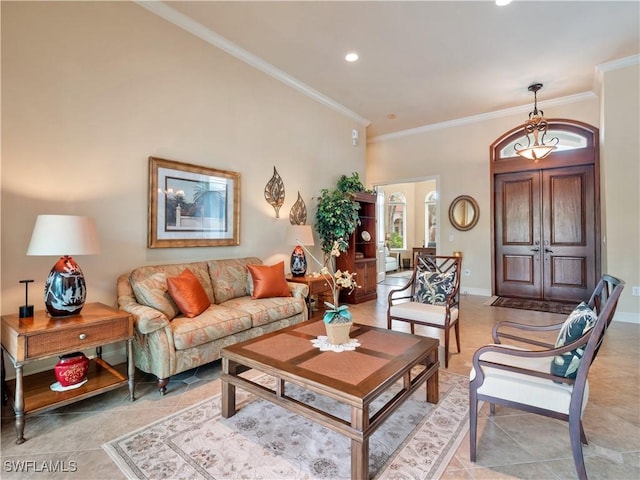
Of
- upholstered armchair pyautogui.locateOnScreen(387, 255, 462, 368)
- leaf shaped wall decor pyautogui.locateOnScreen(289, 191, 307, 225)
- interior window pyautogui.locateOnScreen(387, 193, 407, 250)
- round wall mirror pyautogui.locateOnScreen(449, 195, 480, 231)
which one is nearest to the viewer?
upholstered armchair pyautogui.locateOnScreen(387, 255, 462, 368)

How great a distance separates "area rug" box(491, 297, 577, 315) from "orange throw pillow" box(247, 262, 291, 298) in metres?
3.80

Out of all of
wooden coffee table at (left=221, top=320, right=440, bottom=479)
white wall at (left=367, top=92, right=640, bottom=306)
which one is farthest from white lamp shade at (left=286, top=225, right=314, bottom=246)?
white wall at (left=367, top=92, right=640, bottom=306)

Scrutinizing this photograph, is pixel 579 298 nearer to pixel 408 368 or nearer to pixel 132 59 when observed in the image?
pixel 408 368

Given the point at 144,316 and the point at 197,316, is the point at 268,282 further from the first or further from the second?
the point at 144,316

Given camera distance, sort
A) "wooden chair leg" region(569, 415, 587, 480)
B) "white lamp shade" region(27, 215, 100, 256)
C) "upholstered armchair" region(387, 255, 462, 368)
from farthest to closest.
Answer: "upholstered armchair" region(387, 255, 462, 368), "white lamp shade" region(27, 215, 100, 256), "wooden chair leg" region(569, 415, 587, 480)

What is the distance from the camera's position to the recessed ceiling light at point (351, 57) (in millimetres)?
4078

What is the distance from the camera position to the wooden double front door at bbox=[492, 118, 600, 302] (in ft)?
17.6

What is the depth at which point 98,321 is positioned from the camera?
2150 mm

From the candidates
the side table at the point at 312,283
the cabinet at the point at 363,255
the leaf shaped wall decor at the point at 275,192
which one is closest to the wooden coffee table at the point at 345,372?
the side table at the point at 312,283

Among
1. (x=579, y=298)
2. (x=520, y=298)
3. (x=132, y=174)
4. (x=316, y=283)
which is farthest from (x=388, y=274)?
(x=132, y=174)

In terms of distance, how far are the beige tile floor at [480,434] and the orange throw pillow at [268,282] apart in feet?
3.00

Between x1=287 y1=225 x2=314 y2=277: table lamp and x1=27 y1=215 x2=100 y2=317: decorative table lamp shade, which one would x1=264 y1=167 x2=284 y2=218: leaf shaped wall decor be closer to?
x1=287 y1=225 x2=314 y2=277: table lamp

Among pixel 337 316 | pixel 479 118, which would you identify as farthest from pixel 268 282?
pixel 479 118

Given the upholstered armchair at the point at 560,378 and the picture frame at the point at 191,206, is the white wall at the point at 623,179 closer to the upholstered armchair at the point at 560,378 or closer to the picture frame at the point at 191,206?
the upholstered armchair at the point at 560,378
